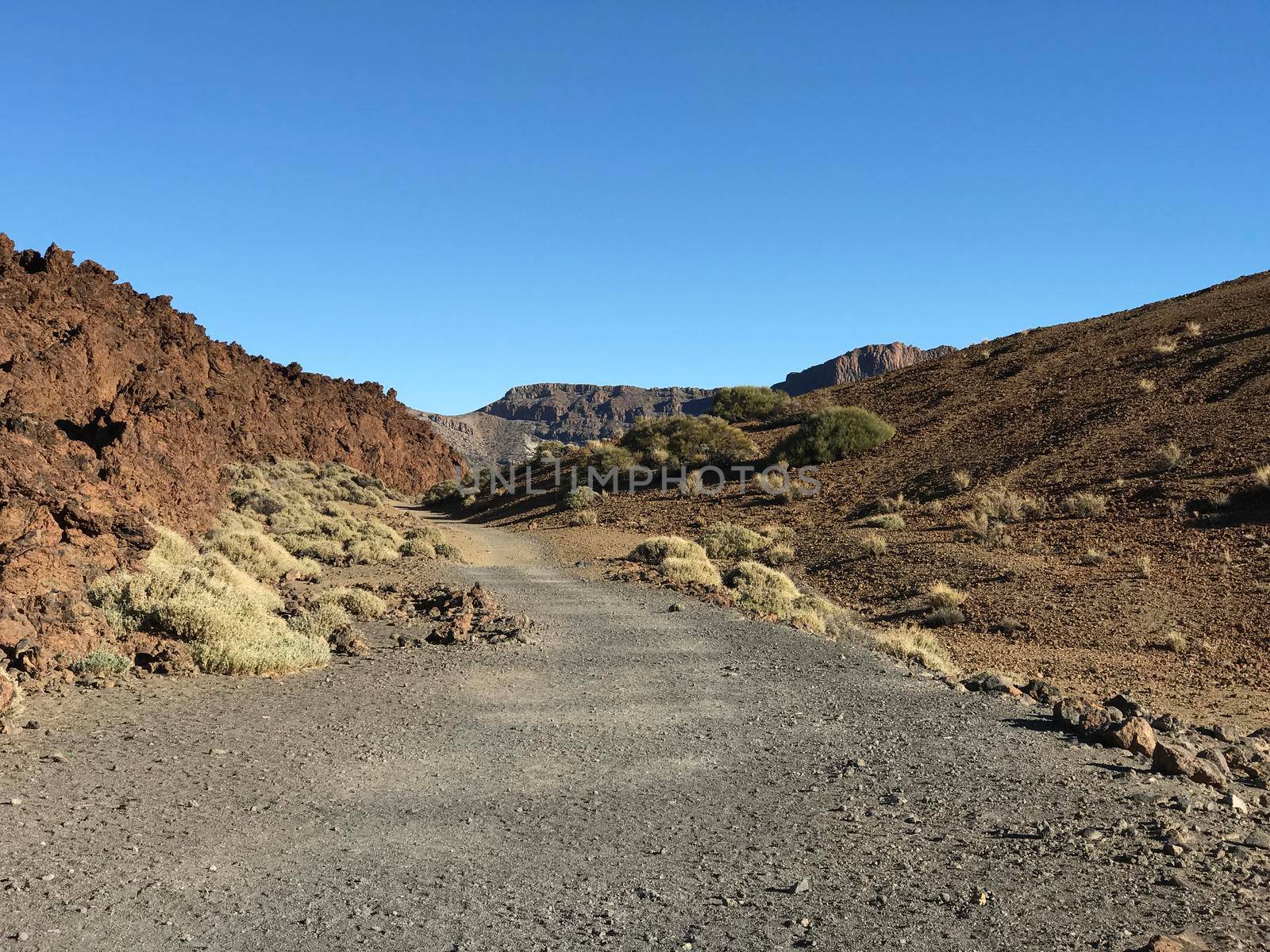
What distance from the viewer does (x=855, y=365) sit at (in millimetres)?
152500

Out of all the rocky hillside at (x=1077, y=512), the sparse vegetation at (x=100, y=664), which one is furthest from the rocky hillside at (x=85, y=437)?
the rocky hillside at (x=1077, y=512)

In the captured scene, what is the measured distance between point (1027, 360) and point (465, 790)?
1505 inches

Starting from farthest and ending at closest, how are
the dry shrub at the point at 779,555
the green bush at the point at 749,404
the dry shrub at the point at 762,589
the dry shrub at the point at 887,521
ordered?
the green bush at the point at 749,404 < the dry shrub at the point at 887,521 < the dry shrub at the point at 779,555 < the dry shrub at the point at 762,589

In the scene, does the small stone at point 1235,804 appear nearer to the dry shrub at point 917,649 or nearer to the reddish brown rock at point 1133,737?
the reddish brown rock at point 1133,737

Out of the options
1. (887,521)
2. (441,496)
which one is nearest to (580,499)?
(887,521)

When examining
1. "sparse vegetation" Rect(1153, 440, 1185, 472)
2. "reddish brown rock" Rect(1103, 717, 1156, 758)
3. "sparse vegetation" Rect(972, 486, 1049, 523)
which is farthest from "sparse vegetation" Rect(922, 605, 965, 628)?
Answer: "sparse vegetation" Rect(1153, 440, 1185, 472)

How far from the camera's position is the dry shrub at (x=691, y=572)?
61.1 ft

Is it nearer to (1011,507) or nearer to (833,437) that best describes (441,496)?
(833,437)

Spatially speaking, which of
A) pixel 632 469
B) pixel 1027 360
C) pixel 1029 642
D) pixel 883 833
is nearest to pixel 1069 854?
pixel 883 833

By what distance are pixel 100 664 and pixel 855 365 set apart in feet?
498

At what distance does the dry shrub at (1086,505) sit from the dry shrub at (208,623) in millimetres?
18238

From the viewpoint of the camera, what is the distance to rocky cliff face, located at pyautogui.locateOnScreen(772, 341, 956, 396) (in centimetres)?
15175

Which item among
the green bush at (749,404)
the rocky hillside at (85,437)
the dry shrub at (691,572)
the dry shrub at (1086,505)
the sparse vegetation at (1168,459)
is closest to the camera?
the rocky hillside at (85,437)

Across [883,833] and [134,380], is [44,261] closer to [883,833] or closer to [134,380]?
[134,380]
